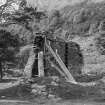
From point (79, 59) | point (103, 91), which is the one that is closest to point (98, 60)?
point (79, 59)

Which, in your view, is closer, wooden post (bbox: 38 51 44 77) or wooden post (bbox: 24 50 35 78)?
wooden post (bbox: 24 50 35 78)

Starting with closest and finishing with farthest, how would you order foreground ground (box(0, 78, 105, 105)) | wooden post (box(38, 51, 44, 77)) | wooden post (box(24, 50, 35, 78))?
foreground ground (box(0, 78, 105, 105)) → wooden post (box(24, 50, 35, 78)) → wooden post (box(38, 51, 44, 77))

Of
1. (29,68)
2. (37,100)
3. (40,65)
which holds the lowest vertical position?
(37,100)

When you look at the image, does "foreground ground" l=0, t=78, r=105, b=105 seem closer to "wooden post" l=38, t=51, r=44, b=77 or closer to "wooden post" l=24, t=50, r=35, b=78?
"wooden post" l=24, t=50, r=35, b=78

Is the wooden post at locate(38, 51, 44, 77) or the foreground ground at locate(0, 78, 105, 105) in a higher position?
the wooden post at locate(38, 51, 44, 77)

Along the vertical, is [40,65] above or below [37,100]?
above

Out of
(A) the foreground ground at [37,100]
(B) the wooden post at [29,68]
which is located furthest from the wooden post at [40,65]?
(A) the foreground ground at [37,100]

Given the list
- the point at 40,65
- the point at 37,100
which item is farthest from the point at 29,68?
the point at 37,100

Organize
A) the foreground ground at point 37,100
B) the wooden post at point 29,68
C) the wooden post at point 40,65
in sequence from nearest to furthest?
the foreground ground at point 37,100 → the wooden post at point 29,68 → the wooden post at point 40,65

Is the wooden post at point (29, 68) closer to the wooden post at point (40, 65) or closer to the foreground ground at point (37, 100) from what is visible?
the wooden post at point (40, 65)

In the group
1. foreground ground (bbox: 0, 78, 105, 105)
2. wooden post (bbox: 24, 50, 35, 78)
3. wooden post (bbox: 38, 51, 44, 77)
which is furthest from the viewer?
wooden post (bbox: 38, 51, 44, 77)

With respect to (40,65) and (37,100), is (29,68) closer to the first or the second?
(40,65)

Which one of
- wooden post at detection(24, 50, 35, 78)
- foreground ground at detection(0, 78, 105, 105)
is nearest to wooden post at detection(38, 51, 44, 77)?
wooden post at detection(24, 50, 35, 78)

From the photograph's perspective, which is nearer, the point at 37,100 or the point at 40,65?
the point at 37,100
